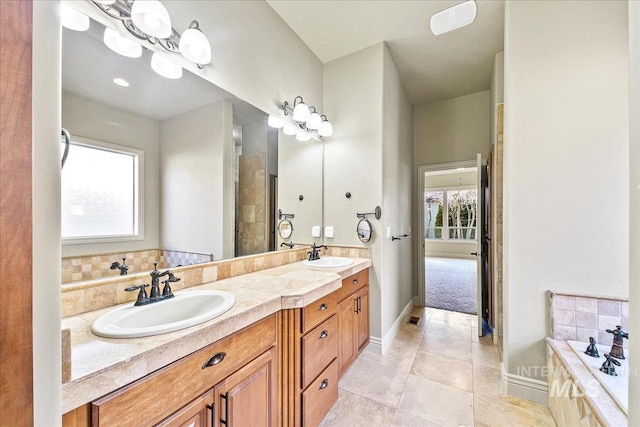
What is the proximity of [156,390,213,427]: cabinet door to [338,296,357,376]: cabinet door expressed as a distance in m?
1.11

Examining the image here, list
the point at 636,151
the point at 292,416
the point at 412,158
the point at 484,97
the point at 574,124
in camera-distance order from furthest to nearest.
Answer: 1. the point at 412,158
2. the point at 484,97
3. the point at 574,124
4. the point at 292,416
5. the point at 636,151

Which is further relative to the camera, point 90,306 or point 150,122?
point 150,122

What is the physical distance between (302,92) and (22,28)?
233 centimetres

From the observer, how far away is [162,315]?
1.17m

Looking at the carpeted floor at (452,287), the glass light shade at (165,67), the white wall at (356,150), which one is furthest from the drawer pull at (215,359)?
the carpeted floor at (452,287)

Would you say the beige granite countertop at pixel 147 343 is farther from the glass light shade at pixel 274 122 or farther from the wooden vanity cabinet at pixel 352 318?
the glass light shade at pixel 274 122

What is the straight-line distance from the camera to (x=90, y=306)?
110 centimetres

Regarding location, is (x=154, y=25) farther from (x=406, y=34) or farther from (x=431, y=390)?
(x=431, y=390)

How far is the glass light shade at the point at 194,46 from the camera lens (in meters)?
1.41

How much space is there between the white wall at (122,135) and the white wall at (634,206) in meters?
1.79

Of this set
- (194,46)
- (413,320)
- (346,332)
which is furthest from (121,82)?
(413,320)

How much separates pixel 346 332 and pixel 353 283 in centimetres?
39

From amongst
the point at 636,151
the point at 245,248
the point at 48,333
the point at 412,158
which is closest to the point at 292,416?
the point at 245,248

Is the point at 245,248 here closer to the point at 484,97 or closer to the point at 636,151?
the point at 636,151
